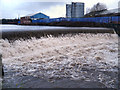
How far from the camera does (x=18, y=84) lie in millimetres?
2783

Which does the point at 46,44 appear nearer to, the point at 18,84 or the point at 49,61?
the point at 49,61

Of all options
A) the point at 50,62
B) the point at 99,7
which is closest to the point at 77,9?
the point at 99,7

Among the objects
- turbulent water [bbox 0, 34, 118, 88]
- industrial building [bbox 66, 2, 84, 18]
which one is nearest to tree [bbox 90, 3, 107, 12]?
industrial building [bbox 66, 2, 84, 18]

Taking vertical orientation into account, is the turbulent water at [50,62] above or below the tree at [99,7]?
below

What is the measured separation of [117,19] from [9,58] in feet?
40.5

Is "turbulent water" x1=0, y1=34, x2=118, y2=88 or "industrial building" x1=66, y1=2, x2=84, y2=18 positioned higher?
"industrial building" x1=66, y1=2, x2=84, y2=18

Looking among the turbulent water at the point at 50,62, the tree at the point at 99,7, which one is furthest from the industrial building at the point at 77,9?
the turbulent water at the point at 50,62

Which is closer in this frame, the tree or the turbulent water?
the turbulent water

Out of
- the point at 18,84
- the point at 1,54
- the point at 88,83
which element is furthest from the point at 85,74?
the point at 1,54

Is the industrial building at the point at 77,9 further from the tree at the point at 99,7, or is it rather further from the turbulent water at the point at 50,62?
the turbulent water at the point at 50,62

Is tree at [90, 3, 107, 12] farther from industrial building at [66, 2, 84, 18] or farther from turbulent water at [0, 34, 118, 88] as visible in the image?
turbulent water at [0, 34, 118, 88]

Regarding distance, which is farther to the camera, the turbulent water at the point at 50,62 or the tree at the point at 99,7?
the tree at the point at 99,7

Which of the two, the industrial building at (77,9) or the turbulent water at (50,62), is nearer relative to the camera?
the turbulent water at (50,62)

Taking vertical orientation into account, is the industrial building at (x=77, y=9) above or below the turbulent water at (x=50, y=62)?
above
